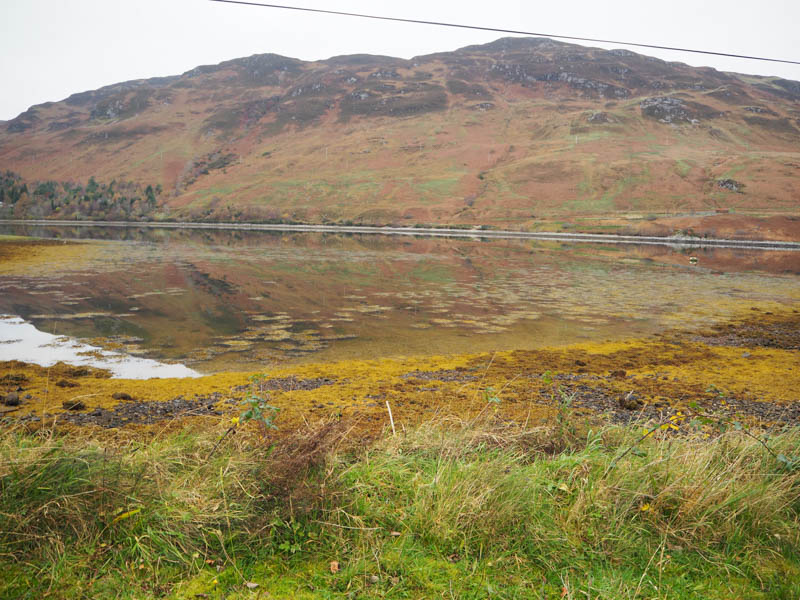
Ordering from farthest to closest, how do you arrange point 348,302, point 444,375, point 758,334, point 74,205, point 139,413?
1. point 74,205
2. point 348,302
3. point 758,334
4. point 444,375
5. point 139,413

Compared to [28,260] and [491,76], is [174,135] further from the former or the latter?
[28,260]

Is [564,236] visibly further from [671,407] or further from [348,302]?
[671,407]

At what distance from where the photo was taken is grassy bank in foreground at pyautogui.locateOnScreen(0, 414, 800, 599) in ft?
11.0

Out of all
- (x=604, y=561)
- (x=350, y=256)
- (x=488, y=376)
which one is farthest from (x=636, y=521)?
(x=350, y=256)

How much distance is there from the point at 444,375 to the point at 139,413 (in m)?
4.79

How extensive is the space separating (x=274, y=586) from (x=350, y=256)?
29.0 meters

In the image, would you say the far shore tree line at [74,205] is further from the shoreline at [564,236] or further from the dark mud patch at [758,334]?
the dark mud patch at [758,334]

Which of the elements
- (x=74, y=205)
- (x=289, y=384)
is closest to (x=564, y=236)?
(x=289, y=384)

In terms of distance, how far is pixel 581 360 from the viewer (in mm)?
10297

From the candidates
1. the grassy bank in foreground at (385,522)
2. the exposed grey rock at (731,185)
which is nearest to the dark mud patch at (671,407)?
the grassy bank in foreground at (385,522)

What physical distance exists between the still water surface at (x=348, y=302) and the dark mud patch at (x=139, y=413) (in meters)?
2.17

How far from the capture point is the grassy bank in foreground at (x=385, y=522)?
3.35 meters

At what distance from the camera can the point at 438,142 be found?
11144cm

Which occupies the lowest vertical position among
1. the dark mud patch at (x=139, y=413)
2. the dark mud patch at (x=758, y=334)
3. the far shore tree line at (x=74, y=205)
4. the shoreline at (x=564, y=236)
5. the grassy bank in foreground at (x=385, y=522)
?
the shoreline at (x=564, y=236)
